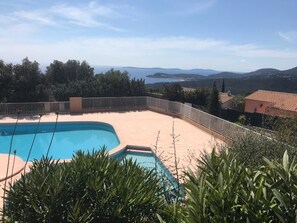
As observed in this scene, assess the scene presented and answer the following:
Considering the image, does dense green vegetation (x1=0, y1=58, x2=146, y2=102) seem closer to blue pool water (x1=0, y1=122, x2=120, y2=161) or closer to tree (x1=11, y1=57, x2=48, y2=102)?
tree (x1=11, y1=57, x2=48, y2=102)

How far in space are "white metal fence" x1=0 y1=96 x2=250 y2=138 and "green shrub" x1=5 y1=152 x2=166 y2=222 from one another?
876 centimetres

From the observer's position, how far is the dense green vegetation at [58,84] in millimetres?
17250

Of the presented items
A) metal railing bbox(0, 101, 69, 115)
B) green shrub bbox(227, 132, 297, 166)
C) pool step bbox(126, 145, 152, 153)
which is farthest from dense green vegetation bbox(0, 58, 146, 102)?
green shrub bbox(227, 132, 297, 166)

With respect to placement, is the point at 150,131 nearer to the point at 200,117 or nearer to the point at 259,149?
the point at 200,117

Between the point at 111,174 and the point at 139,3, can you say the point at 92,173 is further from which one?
the point at 139,3

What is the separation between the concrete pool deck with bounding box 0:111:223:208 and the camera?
11.0m

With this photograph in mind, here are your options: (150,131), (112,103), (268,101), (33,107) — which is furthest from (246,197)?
(268,101)

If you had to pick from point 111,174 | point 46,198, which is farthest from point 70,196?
point 111,174

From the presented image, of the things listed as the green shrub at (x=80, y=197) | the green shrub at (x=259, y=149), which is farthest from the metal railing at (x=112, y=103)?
the green shrub at (x=80, y=197)

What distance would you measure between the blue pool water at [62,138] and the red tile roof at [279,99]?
64.1ft

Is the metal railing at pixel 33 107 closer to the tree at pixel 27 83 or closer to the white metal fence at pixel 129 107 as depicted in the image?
the white metal fence at pixel 129 107

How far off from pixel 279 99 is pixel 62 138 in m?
26.0

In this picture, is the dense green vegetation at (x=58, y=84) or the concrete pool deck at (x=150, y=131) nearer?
the concrete pool deck at (x=150, y=131)

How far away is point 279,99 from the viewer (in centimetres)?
3328
